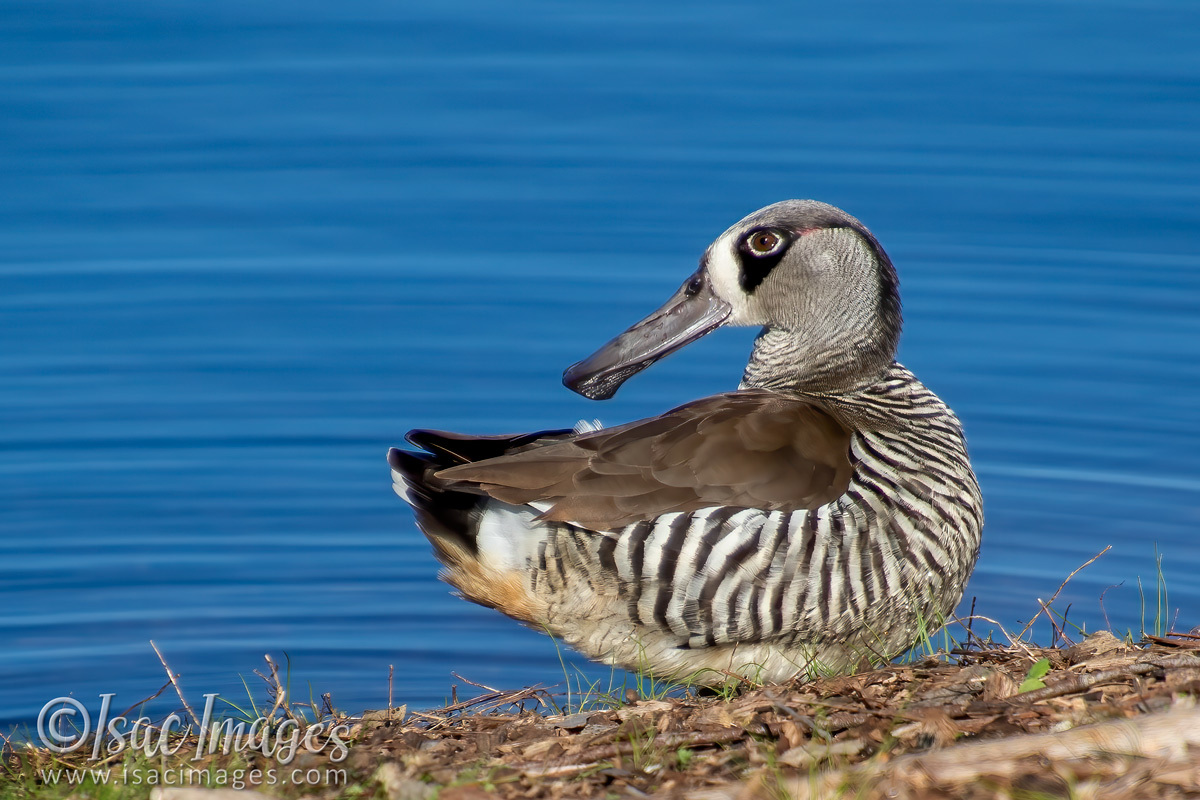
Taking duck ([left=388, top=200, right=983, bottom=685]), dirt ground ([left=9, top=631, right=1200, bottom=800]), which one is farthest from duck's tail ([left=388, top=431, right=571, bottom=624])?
dirt ground ([left=9, top=631, right=1200, bottom=800])

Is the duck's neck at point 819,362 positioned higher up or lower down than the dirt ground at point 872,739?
higher up

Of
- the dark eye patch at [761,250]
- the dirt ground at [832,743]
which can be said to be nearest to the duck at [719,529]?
the dirt ground at [832,743]

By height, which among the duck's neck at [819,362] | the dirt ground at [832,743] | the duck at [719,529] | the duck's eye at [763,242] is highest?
A: the duck's eye at [763,242]

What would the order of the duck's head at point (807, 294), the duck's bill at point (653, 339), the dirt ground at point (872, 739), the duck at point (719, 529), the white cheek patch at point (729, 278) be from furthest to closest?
the duck's bill at point (653, 339) → the white cheek patch at point (729, 278) → the duck's head at point (807, 294) → the duck at point (719, 529) → the dirt ground at point (872, 739)

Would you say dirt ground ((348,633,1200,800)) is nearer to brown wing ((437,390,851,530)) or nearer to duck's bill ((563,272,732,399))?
brown wing ((437,390,851,530))

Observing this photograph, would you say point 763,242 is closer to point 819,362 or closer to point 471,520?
point 819,362

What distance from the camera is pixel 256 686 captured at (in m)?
7.62

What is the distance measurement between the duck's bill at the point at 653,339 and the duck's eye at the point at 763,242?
A: 0.31m

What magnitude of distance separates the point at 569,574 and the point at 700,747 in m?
1.48

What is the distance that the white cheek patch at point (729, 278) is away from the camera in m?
6.64

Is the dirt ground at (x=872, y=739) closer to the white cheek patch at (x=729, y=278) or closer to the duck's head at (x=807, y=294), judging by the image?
the duck's head at (x=807, y=294)

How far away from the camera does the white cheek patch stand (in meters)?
6.64

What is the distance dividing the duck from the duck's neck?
0.66ft

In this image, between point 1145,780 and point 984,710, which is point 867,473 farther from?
point 1145,780
